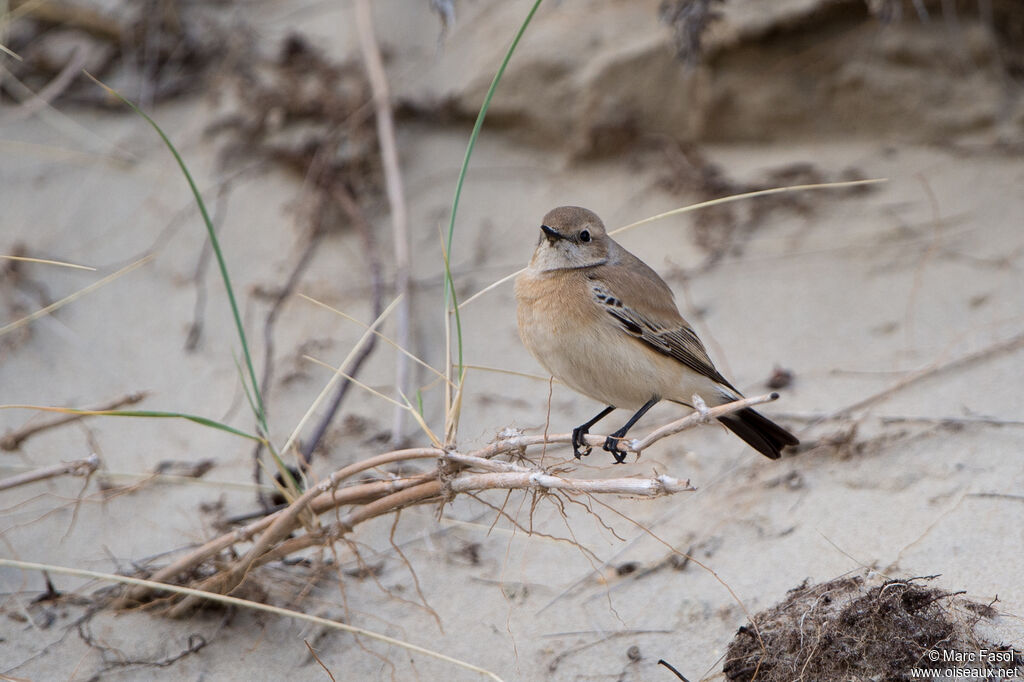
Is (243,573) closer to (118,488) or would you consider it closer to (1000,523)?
(118,488)

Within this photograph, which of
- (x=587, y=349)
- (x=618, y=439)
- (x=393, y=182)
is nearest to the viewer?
(x=618, y=439)

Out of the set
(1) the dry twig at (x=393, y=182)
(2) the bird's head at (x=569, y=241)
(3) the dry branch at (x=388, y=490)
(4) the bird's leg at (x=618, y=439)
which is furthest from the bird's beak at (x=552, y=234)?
(3) the dry branch at (x=388, y=490)

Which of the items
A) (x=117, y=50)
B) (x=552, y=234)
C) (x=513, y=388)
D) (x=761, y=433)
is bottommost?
(x=513, y=388)

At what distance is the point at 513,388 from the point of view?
202 inches

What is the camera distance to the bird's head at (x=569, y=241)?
4.15 m

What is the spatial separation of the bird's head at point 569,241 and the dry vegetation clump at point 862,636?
1.79m

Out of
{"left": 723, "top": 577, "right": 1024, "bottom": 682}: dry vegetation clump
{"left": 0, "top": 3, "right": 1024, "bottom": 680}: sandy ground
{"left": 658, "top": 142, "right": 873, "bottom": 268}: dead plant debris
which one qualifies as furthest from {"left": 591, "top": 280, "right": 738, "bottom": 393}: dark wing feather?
{"left": 658, "top": 142, "right": 873, "bottom": 268}: dead plant debris

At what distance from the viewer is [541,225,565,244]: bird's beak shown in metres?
4.11

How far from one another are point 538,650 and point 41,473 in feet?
6.55

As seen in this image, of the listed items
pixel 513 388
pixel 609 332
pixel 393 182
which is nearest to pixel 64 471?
pixel 609 332

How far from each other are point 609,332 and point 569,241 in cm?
52

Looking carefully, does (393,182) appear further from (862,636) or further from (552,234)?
(862,636)

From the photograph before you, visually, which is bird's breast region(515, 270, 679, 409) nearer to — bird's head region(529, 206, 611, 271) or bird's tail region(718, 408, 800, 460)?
bird's head region(529, 206, 611, 271)

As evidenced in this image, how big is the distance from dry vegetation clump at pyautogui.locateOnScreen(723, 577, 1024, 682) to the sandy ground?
180 mm
